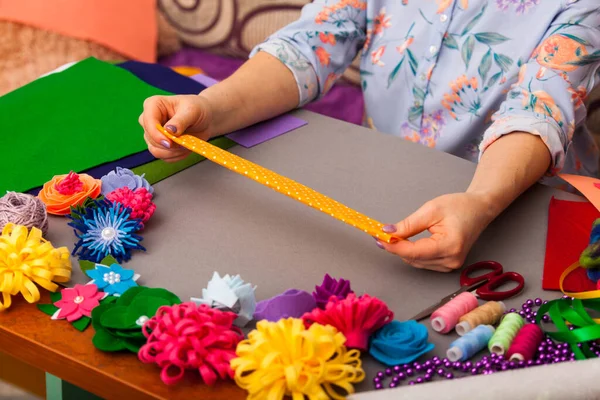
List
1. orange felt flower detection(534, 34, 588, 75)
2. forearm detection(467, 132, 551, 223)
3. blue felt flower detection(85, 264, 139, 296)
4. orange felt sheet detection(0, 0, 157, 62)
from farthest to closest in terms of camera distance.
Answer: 1. orange felt sheet detection(0, 0, 157, 62)
2. orange felt flower detection(534, 34, 588, 75)
3. forearm detection(467, 132, 551, 223)
4. blue felt flower detection(85, 264, 139, 296)

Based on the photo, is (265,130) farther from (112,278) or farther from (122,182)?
(112,278)

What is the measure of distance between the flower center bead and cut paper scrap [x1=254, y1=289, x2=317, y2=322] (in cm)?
18

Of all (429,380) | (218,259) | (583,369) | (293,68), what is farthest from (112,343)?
(293,68)

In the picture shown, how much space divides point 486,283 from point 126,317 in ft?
1.10

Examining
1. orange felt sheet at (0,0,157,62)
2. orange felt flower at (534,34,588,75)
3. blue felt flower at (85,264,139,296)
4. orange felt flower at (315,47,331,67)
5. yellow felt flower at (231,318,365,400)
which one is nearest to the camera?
yellow felt flower at (231,318,365,400)

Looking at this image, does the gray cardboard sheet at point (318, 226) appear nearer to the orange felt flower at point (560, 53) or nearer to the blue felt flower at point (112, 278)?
the blue felt flower at point (112, 278)

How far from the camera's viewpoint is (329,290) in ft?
1.97

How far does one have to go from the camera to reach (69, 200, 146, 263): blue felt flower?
2.17ft

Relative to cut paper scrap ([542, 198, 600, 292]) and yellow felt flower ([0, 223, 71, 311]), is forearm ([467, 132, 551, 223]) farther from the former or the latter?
yellow felt flower ([0, 223, 71, 311])

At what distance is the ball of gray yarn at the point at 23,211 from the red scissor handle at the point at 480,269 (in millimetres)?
415

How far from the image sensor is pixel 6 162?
31.2 inches

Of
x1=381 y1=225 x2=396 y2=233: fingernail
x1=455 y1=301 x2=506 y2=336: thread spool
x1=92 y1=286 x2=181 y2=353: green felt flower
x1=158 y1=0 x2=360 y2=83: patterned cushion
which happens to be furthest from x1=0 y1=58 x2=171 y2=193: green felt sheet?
x1=158 y1=0 x2=360 y2=83: patterned cushion

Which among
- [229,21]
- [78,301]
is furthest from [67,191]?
[229,21]

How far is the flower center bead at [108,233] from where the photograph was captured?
0.67m
